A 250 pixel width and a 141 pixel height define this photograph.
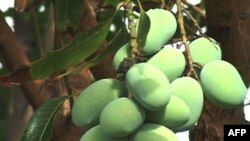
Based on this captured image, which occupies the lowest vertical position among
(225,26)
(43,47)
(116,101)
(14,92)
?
(14,92)

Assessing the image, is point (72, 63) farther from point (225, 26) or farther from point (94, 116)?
point (225, 26)

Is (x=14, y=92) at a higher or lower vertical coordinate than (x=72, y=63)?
lower

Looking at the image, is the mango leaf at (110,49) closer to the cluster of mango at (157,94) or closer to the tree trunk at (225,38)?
the cluster of mango at (157,94)

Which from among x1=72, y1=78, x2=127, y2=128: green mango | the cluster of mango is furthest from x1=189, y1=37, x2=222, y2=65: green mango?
x1=72, y1=78, x2=127, y2=128: green mango

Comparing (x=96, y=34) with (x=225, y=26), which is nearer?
(x=96, y=34)

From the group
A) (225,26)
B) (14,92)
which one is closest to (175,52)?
(225,26)

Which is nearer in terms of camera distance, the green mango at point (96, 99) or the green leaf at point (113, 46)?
the green mango at point (96, 99)

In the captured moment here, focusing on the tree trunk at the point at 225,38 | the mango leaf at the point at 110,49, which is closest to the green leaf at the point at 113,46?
the mango leaf at the point at 110,49
